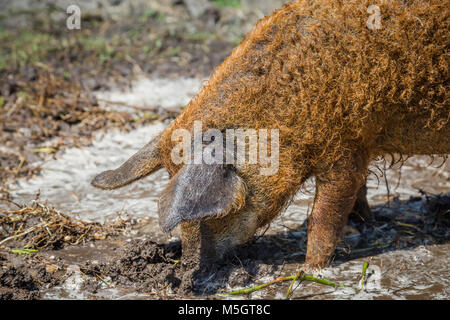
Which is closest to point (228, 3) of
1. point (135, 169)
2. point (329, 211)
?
point (135, 169)

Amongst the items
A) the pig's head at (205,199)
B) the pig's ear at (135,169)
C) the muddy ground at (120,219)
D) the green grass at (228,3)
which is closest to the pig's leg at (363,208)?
the muddy ground at (120,219)

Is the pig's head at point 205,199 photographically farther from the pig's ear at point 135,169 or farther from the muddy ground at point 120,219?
the muddy ground at point 120,219

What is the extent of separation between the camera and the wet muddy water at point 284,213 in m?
3.91

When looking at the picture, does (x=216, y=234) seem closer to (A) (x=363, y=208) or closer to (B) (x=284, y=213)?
(B) (x=284, y=213)

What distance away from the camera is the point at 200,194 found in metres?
3.55

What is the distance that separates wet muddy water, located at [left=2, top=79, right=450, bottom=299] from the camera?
3.91 m

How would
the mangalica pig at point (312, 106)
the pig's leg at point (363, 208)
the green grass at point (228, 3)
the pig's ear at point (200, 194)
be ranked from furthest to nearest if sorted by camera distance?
the green grass at point (228, 3) < the pig's leg at point (363, 208) < the mangalica pig at point (312, 106) < the pig's ear at point (200, 194)

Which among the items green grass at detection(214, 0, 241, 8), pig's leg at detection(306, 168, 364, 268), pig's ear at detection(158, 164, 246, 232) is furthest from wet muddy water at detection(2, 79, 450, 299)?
green grass at detection(214, 0, 241, 8)

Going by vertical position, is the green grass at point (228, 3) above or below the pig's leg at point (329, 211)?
above

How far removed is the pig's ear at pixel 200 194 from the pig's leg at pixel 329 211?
2.06ft

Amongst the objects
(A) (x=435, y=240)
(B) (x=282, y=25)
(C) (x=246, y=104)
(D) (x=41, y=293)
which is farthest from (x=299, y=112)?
(D) (x=41, y=293)

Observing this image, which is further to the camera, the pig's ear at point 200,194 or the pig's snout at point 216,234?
the pig's snout at point 216,234

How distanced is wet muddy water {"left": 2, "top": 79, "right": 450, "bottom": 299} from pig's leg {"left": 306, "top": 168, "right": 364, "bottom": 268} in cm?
16

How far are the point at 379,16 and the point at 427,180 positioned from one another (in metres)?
2.67
